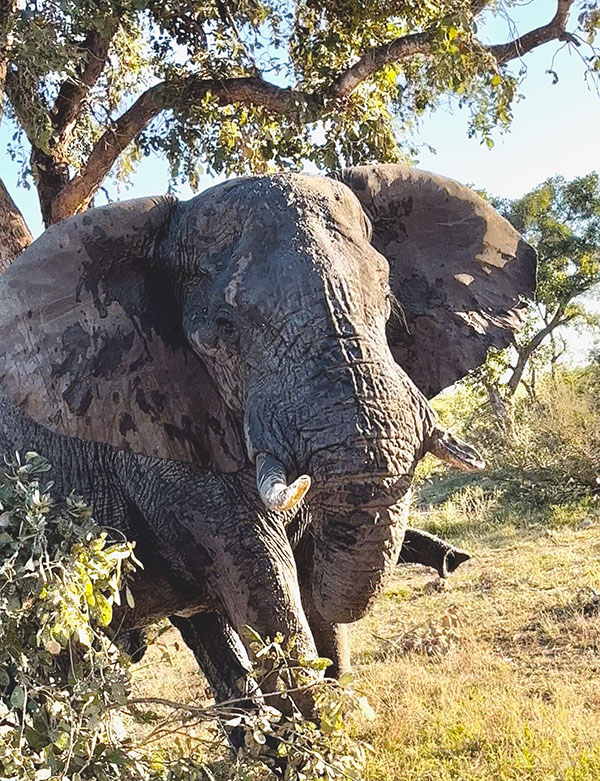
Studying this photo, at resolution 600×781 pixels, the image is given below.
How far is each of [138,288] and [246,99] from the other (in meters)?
5.02

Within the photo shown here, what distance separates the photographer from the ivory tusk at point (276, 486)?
222 centimetres

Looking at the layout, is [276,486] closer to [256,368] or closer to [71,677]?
[256,368]

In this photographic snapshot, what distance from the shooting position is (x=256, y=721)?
2.86 m

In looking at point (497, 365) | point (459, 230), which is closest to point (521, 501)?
point (497, 365)

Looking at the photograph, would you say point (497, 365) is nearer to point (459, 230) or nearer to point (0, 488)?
point (459, 230)

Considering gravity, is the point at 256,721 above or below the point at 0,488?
below

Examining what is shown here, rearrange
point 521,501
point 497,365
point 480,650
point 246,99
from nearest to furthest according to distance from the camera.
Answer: point 480,650 < point 246,99 < point 521,501 < point 497,365

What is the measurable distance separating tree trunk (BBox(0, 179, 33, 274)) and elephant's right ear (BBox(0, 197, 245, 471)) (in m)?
3.30

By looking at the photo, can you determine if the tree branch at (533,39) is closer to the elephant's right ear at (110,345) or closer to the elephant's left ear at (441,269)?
the elephant's left ear at (441,269)

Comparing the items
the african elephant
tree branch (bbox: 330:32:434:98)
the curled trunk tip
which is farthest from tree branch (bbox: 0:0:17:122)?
the curled trunk tip

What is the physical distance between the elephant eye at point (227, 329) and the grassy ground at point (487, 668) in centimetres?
204

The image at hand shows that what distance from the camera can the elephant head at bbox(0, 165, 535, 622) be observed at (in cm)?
251

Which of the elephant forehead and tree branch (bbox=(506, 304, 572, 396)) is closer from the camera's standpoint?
the elephant forehead

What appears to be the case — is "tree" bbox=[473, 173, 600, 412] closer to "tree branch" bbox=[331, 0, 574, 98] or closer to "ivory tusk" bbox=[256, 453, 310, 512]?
"tree branch" bbox=[331, 0, 574, 98]
